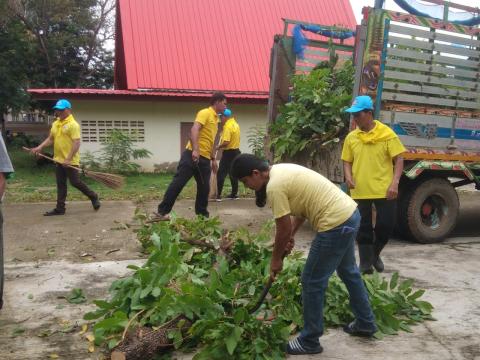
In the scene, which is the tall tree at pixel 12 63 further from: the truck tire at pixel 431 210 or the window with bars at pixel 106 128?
the truck tire at pixel 431 210

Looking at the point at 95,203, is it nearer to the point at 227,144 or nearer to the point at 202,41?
the point at 227,144

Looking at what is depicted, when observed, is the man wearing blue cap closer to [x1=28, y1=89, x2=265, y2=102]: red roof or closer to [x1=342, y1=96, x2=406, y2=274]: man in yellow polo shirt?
[x1=342, y1=96, x2=406, y2=274]: man in yellow polo shirt

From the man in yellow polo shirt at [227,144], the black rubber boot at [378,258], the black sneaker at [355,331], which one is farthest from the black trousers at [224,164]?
the black sneaker at [355,331]

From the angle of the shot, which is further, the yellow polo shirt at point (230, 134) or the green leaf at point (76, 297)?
the yellow polo shirt at point (230, 134)

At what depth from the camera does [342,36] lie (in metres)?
7.33

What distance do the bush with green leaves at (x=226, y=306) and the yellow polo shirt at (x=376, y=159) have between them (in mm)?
880

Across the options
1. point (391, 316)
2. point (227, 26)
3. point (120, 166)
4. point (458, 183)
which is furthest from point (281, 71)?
point (227, 26)

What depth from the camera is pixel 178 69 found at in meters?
13.3

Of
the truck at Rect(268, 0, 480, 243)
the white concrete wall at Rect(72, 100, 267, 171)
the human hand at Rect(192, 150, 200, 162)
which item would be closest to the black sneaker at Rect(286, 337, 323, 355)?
the truck at Rect(268, 0, 480, 243)

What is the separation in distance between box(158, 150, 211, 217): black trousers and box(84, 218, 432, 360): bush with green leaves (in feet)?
5.55

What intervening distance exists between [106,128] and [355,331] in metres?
10.4

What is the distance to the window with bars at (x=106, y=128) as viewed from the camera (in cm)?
1251

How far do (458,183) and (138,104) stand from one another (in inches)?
339

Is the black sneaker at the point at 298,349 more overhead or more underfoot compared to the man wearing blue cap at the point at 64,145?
more underfoot
